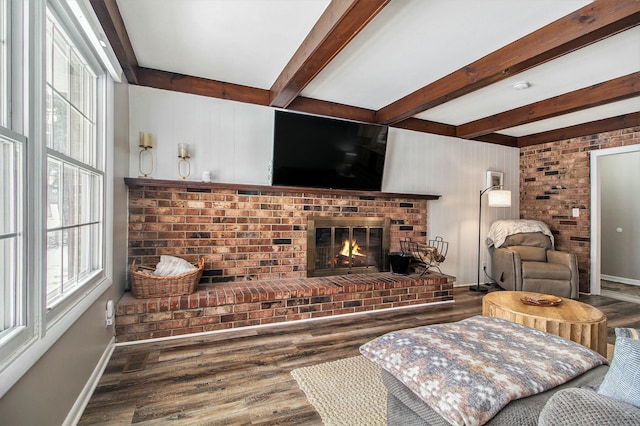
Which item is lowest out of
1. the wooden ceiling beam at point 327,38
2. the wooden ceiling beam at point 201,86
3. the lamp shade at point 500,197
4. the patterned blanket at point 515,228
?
the patterned blanket at point 515,228

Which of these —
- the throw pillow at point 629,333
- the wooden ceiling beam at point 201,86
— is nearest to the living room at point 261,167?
the wooden ceiling beam at point 201,86

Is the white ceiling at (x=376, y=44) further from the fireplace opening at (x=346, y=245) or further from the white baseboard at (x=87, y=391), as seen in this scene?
the white baseboard at (x=87, y=391)

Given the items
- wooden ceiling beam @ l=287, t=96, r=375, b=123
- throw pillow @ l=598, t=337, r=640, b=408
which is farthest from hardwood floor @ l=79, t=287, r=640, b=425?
wooden ceiling beam @ l=287, t=96, r=375, b=123

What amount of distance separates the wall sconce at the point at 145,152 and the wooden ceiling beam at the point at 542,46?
106 inches

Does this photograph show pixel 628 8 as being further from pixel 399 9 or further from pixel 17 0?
pixel 17 0

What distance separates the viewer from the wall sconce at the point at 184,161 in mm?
2998

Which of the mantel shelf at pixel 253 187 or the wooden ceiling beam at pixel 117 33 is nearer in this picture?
the wooden ceiling beam at pixel 117 33

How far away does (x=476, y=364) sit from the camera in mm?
1192

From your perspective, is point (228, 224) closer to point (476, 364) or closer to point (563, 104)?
point (476, 364)

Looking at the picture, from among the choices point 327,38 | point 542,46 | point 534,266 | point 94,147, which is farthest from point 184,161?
point 534,266

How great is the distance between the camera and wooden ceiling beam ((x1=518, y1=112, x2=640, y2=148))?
154 inches

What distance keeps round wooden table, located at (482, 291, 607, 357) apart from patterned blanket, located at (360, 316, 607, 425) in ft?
2.17

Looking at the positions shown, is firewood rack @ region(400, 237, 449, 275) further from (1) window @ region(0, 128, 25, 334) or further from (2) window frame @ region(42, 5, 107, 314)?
(1) window @ region(0, 128, 25, 334)

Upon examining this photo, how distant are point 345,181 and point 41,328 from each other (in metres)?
2.92
